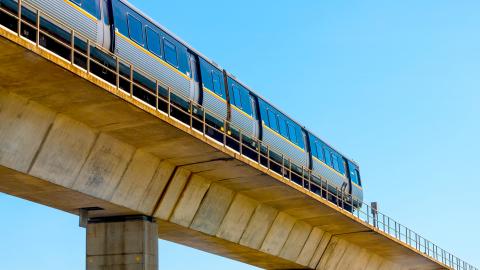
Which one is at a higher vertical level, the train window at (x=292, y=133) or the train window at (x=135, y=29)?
the train window at (x=292, y=133)

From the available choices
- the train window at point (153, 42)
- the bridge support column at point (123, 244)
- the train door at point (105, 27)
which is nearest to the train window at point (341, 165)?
the train window at point (153, 42)

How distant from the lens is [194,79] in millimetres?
25766

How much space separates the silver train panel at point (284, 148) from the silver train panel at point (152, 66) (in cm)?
606

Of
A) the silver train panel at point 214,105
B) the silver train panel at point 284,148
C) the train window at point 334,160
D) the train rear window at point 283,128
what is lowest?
the silver train panel at point 214,105

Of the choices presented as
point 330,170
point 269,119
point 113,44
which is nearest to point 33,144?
point 113,44

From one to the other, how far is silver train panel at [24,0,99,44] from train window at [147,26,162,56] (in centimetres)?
286

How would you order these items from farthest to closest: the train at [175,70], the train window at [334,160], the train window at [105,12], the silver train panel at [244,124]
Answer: the train window at [334,160], the silver train panel at [244,124], the train window at [105,12], the train at [175,70]

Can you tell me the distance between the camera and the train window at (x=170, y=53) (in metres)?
24.3

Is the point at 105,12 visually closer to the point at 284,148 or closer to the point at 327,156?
the point at 284,148

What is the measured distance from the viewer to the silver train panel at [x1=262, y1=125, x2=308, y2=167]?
30625mm

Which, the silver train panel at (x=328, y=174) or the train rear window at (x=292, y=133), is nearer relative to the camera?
the train rear window at (x=292, y=133)

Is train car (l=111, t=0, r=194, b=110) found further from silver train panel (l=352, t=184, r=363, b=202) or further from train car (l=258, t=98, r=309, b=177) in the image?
silver train panel (l=352, t=184, r=363, b=202)

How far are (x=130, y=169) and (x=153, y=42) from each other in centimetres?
469

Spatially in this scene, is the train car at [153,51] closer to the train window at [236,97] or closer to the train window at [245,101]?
Answer: the train window at [236,97]
